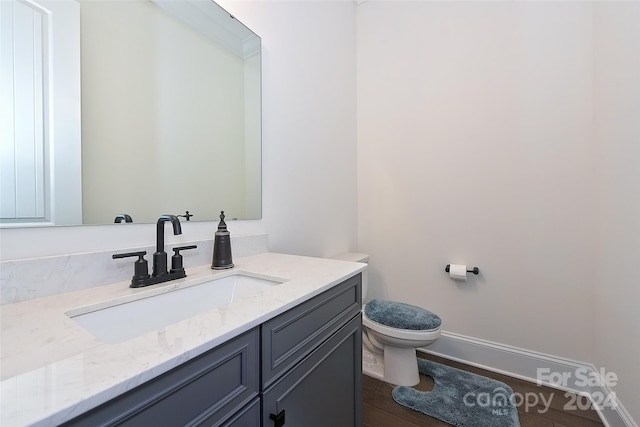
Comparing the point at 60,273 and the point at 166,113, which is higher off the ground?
the point at 166,113

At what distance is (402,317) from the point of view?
1.52 metres

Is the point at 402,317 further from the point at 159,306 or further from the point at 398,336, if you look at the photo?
the point at 159,306

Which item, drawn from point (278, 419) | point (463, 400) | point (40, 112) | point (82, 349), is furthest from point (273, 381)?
point (463, 400)

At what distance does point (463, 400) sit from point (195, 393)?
153 cm

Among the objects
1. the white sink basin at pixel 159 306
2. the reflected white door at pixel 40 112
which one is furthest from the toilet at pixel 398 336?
the reflected white door at pixel 40 112

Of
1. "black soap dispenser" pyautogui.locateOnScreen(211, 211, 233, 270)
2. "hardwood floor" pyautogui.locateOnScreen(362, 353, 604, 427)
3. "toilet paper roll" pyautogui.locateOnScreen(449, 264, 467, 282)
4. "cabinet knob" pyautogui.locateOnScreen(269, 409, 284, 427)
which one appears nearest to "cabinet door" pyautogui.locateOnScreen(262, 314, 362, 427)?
"cabinet knob" pyautogui.locateOnScreen(269, 409, 284, 427)

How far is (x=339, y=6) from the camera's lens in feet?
6.56

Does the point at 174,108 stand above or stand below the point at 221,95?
below

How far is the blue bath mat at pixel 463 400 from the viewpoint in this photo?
1.28 metres

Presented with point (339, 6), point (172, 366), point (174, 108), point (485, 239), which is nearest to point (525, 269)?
point (485, 239)

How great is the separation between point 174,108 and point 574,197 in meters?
2.11

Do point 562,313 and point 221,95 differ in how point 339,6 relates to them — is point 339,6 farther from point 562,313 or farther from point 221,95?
point 562,313

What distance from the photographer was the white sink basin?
0.66m

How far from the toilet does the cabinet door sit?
485 millimetres
